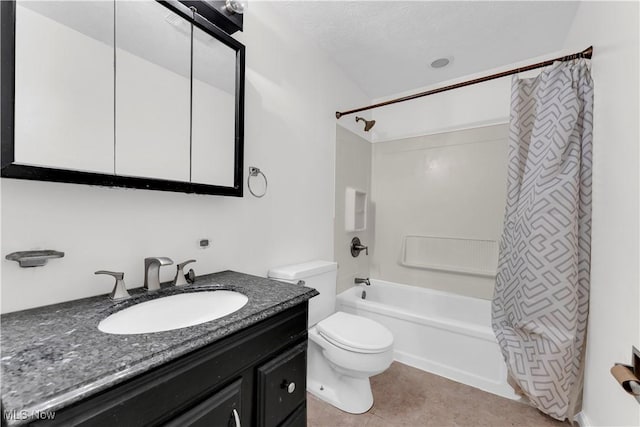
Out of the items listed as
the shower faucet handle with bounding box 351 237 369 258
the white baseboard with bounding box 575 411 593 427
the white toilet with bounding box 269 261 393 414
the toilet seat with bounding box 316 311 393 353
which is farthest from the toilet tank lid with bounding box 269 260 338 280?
the white baseboard with bounding box 575 411 593 427

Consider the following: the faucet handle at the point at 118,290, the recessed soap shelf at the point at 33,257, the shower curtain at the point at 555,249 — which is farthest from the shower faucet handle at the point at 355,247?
the recessed soap shelf at the point at 33,257

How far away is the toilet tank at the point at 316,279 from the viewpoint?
1.61m

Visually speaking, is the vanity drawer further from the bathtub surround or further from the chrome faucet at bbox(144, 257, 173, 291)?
the bathtub surround

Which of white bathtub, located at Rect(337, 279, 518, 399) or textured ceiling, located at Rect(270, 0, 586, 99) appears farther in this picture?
white bathtub, located at Rect(337, 279, 518, 399)

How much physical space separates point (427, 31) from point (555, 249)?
1.58 m

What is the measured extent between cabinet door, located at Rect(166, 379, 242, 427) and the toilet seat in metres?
0.76

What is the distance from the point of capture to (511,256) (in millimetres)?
1647

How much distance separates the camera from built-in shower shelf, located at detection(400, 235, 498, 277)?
234 cm

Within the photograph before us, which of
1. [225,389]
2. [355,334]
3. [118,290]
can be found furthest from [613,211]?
[118,290]

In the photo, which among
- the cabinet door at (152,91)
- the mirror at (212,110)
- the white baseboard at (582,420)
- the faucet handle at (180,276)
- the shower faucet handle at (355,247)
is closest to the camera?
the cabinet door at (152,91)

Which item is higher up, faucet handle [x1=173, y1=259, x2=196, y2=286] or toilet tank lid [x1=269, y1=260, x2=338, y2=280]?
faucet handle [x1=173, y1=259, x2=196, y2=286]

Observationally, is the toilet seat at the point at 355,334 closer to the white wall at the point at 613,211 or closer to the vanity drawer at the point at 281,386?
the vanity drawer at the point at 281,386

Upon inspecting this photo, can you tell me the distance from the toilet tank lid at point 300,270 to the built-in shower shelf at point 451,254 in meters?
1.13

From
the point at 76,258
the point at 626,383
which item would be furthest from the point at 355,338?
the point at 76,258
